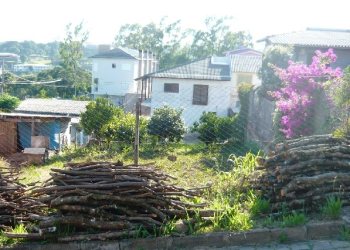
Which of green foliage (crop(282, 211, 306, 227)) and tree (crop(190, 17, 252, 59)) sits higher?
tree (crop(190, 17, 252, 59))

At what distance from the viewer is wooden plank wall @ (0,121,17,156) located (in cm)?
1403

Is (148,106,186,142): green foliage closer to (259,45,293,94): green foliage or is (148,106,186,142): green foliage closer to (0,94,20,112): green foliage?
(259,45,293,94): green foliage

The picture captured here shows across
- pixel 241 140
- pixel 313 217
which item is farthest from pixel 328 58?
pixel 313 217

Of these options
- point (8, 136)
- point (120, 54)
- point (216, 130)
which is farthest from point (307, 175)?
point (120, 54)

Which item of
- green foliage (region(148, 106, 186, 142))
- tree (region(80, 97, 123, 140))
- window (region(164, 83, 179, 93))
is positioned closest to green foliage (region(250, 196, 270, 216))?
green foliage (region(148, 106, 186, 142))

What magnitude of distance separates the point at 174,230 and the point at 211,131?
9836mm

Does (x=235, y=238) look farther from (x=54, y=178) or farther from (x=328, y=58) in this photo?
(x=328, y=58)

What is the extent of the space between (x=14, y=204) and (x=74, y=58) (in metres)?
49.6

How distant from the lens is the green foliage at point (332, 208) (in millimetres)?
4414

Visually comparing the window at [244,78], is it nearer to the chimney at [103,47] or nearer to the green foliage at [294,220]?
the chimney at [103,47]

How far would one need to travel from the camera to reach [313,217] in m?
4.49

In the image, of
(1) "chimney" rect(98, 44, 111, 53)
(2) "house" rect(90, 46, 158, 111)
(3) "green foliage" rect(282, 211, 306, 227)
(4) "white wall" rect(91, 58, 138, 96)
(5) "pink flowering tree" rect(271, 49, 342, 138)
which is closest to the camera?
(3) "green foliage" rect(282, 211, 306, 227)

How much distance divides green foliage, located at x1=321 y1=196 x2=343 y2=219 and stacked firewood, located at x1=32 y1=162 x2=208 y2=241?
1334mm

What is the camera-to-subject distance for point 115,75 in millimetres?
43812
